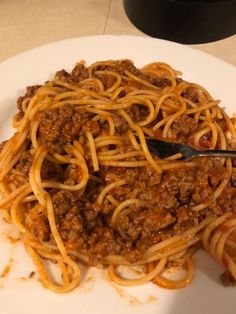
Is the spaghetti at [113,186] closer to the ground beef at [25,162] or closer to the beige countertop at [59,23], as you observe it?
the ground beef at [25,162]

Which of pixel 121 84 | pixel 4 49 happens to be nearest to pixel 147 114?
pixel 121 84

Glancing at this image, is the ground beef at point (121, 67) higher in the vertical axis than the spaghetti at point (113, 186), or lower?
higher

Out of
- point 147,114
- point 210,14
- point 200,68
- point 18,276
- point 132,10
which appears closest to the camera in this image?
point 18,276

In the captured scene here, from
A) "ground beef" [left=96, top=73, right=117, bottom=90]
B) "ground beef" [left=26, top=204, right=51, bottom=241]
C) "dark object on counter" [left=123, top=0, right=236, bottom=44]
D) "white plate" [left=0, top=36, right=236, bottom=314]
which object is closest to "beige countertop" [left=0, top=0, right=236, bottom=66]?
"dark object on counter" [left=123, top=0, right=236, bottom=44]

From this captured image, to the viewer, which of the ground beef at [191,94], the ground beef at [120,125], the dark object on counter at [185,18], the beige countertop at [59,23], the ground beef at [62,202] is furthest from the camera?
the beige countertop at [59,23]

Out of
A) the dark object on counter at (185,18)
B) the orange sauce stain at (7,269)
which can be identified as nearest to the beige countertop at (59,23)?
the dark object on counter at (185,18)

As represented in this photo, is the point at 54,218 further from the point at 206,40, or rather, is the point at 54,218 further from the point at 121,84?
the point at 206,40

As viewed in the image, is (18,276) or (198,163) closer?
(18,276)
